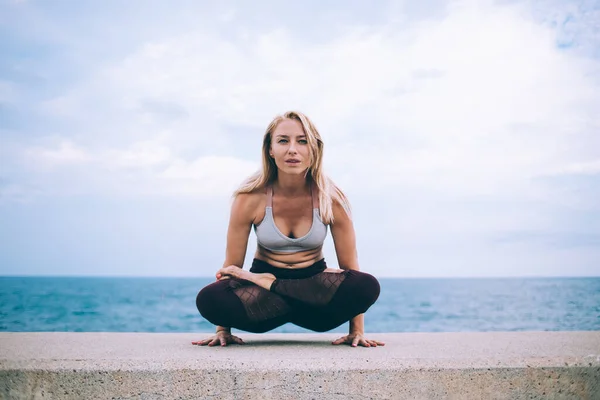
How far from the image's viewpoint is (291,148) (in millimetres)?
3307

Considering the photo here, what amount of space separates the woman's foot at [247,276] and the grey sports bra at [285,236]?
247 mm

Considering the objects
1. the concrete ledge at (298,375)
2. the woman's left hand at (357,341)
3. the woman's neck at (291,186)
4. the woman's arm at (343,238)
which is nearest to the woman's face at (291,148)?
the woman's neck at (291,186)

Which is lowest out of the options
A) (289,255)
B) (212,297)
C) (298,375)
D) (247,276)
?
(298,375)

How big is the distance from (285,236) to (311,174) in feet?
1.52

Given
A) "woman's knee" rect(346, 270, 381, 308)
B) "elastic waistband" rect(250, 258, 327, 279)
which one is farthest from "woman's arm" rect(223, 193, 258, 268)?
"woman's knee" rect(346, 270, 381, 308)

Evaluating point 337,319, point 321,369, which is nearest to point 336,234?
point 337,319

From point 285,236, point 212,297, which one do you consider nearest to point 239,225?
point 285,236

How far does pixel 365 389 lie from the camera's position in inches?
93.6

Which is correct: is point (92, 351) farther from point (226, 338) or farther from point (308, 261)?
point (308, 261)

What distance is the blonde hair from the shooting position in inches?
133

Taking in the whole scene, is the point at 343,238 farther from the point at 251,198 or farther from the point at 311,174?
the point at 251,198

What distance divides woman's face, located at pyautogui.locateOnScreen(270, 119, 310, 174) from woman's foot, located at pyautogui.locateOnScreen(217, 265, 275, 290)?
68 cm

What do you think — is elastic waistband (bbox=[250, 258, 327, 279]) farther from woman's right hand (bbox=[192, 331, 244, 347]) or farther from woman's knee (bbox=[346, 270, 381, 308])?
woman's right hand (bbox=[192, 331, 244, 347])

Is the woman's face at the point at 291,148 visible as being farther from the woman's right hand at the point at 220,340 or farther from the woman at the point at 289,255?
the woman's right hand at the point at 220,340
